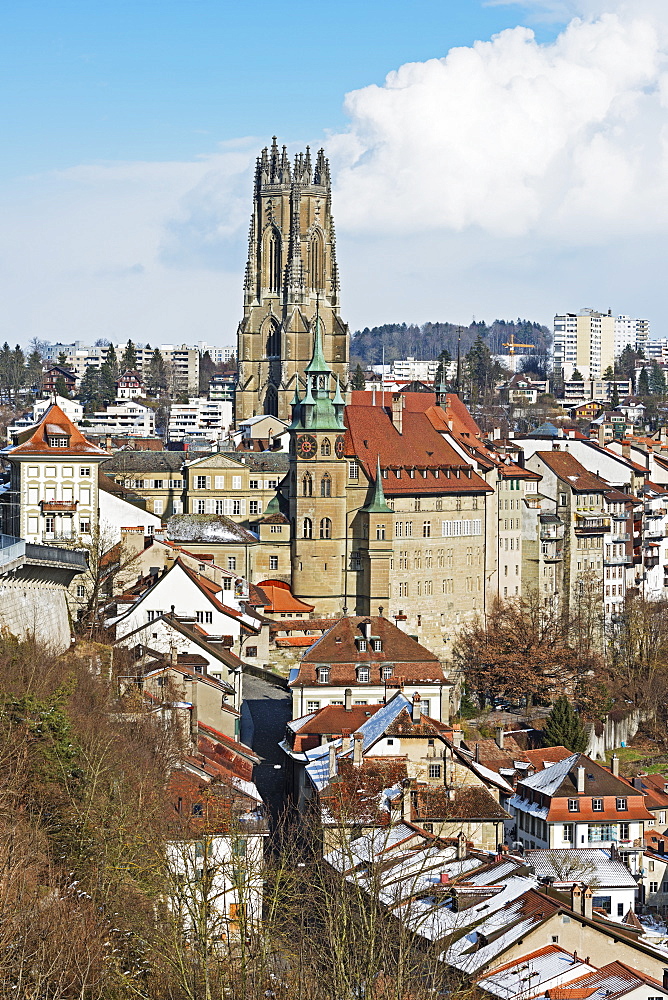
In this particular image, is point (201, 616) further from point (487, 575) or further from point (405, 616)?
point (487, 575)

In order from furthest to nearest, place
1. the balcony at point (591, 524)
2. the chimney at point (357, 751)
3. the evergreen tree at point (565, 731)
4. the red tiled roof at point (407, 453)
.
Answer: the balcony at point (591, 524)
the red tiled roof at point (407, 453)
the evergreen tree at point (565, 731)
the chimney at point (357, 751)

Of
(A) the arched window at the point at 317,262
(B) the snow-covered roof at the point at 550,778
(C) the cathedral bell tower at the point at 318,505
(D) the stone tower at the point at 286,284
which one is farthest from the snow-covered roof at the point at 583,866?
(A) the arched window at the point at 317,262

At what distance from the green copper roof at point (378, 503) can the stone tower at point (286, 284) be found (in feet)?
123

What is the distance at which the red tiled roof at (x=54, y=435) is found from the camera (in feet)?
275

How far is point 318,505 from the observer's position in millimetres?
94875

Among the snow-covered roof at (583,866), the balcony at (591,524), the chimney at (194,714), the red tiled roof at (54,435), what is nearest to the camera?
the snow-covered roof at (583,866)

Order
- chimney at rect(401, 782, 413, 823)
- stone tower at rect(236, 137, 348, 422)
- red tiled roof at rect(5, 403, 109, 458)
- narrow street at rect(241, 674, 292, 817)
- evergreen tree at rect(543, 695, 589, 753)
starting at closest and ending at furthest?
chimney at rect(401, 782, 413, 823)
narrow street at rect(241, 674, 292, 817)
evergreen tree at rect(543, 695, 589, 753)
red tiled roof at rect(5, 403, 109, 458)
stone tower at rect(236, 137, 348, 422)

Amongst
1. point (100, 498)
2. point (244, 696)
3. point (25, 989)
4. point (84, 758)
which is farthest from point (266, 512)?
point (25, 989)

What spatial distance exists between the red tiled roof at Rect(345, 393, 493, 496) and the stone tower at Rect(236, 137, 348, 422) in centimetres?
2833

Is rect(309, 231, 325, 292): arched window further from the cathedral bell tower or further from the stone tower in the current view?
the cathedral bell tower

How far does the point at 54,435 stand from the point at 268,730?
21.5 metres

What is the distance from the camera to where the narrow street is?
60.1 metres

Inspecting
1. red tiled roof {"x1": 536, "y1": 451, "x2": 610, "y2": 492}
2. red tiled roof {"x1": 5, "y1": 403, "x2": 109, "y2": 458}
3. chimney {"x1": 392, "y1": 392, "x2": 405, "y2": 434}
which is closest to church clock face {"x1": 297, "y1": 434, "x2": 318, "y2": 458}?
chimney {"x1": 392, "y1": 392, "x2": 405, "y2": 434}

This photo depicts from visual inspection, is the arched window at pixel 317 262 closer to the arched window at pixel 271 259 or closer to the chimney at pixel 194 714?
the arched window at pixel 271 259
